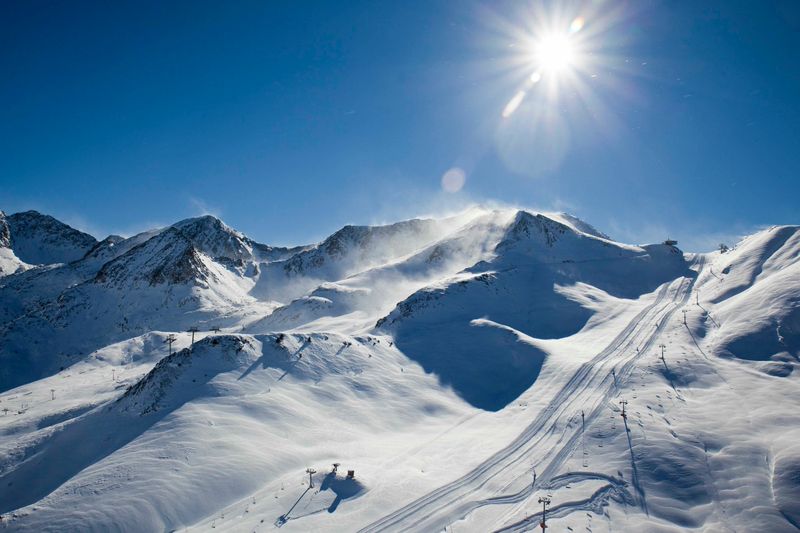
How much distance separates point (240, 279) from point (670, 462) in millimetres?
153275

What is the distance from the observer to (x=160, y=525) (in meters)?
23.9

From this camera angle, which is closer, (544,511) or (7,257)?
(544,511)

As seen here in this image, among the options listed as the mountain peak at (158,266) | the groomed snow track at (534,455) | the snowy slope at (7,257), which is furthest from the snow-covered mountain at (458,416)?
the snowy slope at (7,257)

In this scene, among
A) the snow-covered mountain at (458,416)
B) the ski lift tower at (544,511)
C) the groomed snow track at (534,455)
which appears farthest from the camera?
the snow-covered mountain at (458,416)

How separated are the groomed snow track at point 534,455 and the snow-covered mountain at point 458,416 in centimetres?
18

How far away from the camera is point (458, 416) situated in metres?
42.0

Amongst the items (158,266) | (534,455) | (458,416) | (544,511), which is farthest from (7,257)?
(544,511)

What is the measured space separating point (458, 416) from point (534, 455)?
12.0 metres

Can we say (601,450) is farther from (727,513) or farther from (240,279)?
(240,279)

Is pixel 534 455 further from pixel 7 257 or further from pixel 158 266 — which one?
pixel 7 257

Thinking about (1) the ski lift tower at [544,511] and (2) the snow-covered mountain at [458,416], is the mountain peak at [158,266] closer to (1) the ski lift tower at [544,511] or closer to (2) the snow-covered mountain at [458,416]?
(2) the snow-covered mountain at [458,416]

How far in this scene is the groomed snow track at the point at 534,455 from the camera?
2369cm

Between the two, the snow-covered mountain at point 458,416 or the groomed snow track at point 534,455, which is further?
the snow-covered mountain at point 458,416

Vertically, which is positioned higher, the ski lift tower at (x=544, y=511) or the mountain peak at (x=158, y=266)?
the mountain peak at (x=158, y=266)
